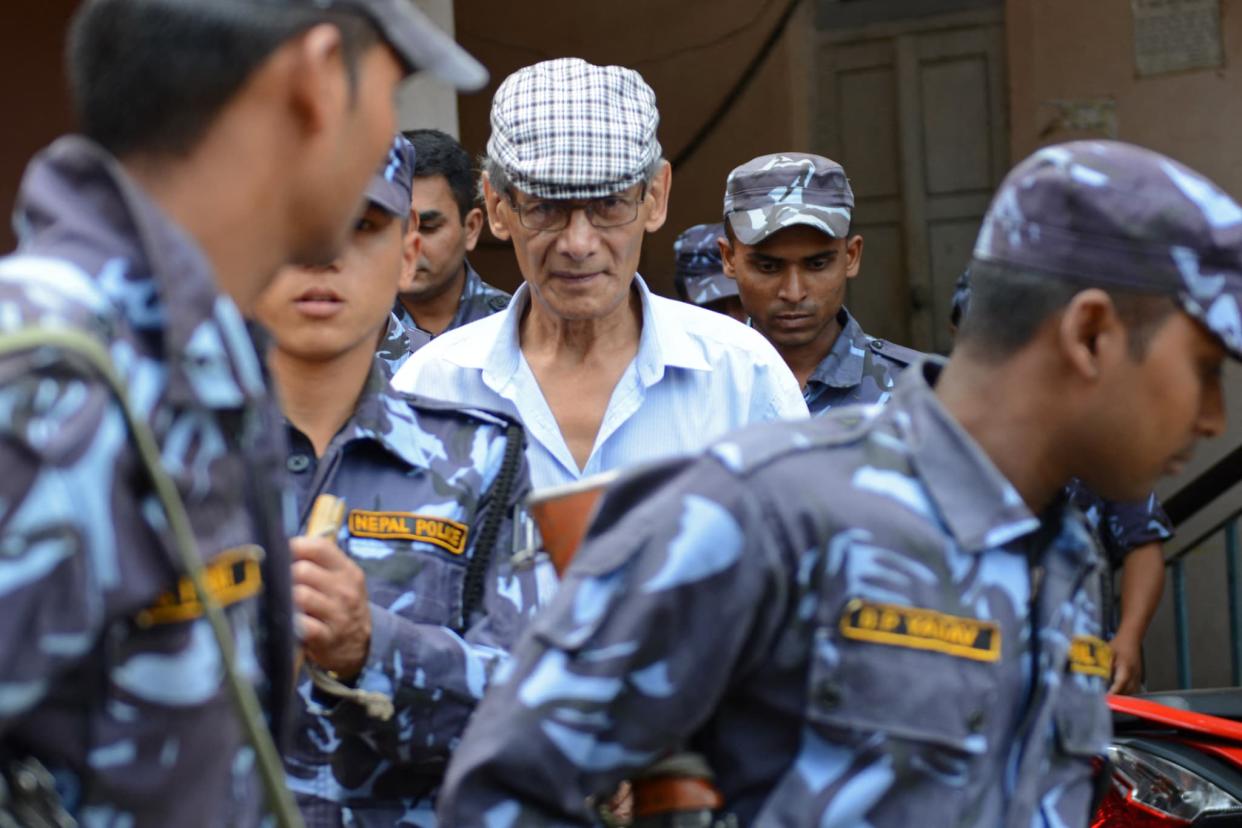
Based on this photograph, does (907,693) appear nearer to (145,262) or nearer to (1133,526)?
(145,262)

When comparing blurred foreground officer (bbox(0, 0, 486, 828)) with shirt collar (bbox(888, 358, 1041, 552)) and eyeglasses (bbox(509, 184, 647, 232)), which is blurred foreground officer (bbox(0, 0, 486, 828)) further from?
eyeglasses (bbox(509, 184, 647, 232))

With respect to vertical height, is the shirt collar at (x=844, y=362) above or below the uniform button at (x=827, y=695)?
below

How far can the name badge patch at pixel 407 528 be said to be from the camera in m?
2.25

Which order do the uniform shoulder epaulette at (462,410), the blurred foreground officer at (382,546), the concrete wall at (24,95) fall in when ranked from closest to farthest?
1. the blurred foreground officer at (382,546)
2. the uniform shoulder epaulette at (462,410)
3. the concrete wall at (24,95)

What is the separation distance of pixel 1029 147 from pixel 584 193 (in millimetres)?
5042

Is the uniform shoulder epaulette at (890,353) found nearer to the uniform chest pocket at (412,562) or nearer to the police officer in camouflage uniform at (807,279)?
the police officer in camouflage uniform at (807,279)

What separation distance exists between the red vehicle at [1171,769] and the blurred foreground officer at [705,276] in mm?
2457

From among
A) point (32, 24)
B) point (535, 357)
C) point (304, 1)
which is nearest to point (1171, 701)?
point (535, 357)

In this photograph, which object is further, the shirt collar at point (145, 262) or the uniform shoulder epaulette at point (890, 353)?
the uniform shoulder epaulette at point (890, 353)

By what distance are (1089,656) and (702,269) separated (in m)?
4.33

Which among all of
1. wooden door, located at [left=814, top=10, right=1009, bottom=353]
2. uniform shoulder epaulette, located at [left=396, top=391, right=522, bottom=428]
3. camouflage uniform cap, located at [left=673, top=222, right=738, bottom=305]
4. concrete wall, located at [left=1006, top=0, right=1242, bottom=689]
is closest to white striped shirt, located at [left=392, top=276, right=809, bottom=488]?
uniform shoulder epaulette, located at [left=396, top=391, right=522, bottom=428]

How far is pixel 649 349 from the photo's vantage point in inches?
120

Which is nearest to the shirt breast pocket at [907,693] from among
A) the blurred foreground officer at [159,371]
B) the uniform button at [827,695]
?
the uniform button at [827,695]

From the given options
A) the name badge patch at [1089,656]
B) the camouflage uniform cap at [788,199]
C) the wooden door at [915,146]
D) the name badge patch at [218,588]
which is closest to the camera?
the name badge patch at [218,588]
